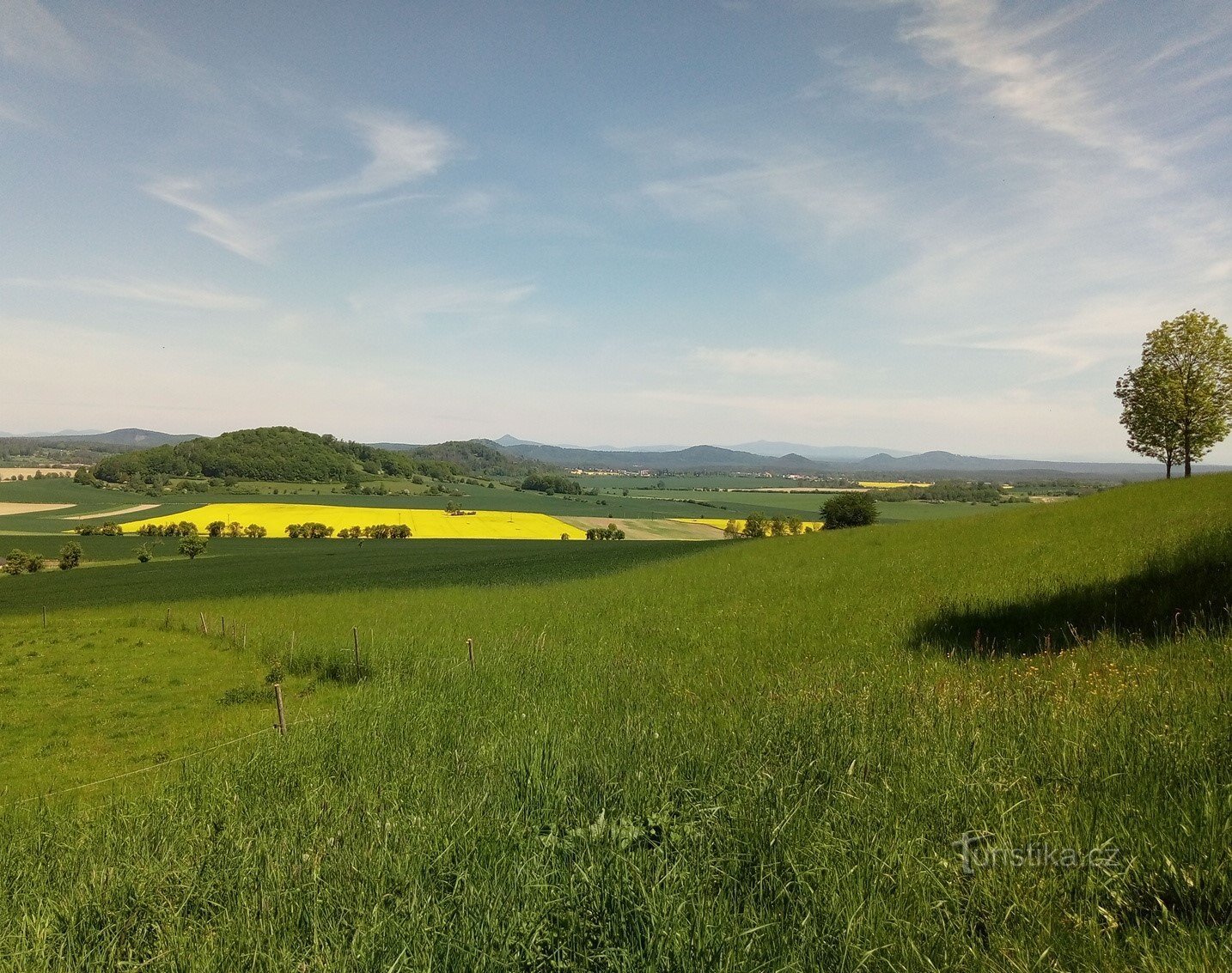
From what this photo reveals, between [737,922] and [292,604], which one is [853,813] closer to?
[737,922]

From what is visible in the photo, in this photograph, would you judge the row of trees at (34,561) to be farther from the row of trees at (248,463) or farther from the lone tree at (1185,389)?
the lone tree at (1185,389)

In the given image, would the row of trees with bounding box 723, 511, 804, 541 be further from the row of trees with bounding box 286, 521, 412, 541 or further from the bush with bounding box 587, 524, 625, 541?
the row of trees with bounding box 286, 521, 412, 541

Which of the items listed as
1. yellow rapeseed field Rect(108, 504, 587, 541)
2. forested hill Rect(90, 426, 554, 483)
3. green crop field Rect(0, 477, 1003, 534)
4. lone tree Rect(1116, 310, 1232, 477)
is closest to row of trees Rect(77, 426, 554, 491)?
forested hill Rect(90, 426, 554, 483)

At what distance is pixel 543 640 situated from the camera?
14.8 m

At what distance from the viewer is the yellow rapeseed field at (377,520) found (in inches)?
3664

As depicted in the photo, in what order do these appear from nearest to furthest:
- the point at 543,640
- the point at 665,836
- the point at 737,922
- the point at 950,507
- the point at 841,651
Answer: the point at 737,922 → the point at 665,836 → the point at 841,651 → the point at 543,640 → the point at 950,507

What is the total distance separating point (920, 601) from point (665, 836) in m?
13.3

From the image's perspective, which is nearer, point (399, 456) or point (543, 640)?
point (543, 640)

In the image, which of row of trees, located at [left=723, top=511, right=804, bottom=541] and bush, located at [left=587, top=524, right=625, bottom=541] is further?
bush, located at [left=587, top=524, right=625, bottom=541]

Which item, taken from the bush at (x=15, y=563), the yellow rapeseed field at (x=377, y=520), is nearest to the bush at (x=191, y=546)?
the bush at (x=15, y=563)

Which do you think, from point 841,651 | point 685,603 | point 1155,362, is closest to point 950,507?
point 1155,362

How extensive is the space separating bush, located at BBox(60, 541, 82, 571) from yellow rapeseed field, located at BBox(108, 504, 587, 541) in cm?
2100

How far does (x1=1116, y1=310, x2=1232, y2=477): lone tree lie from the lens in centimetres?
3488

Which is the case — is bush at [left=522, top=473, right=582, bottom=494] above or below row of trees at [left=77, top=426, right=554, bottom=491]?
below
